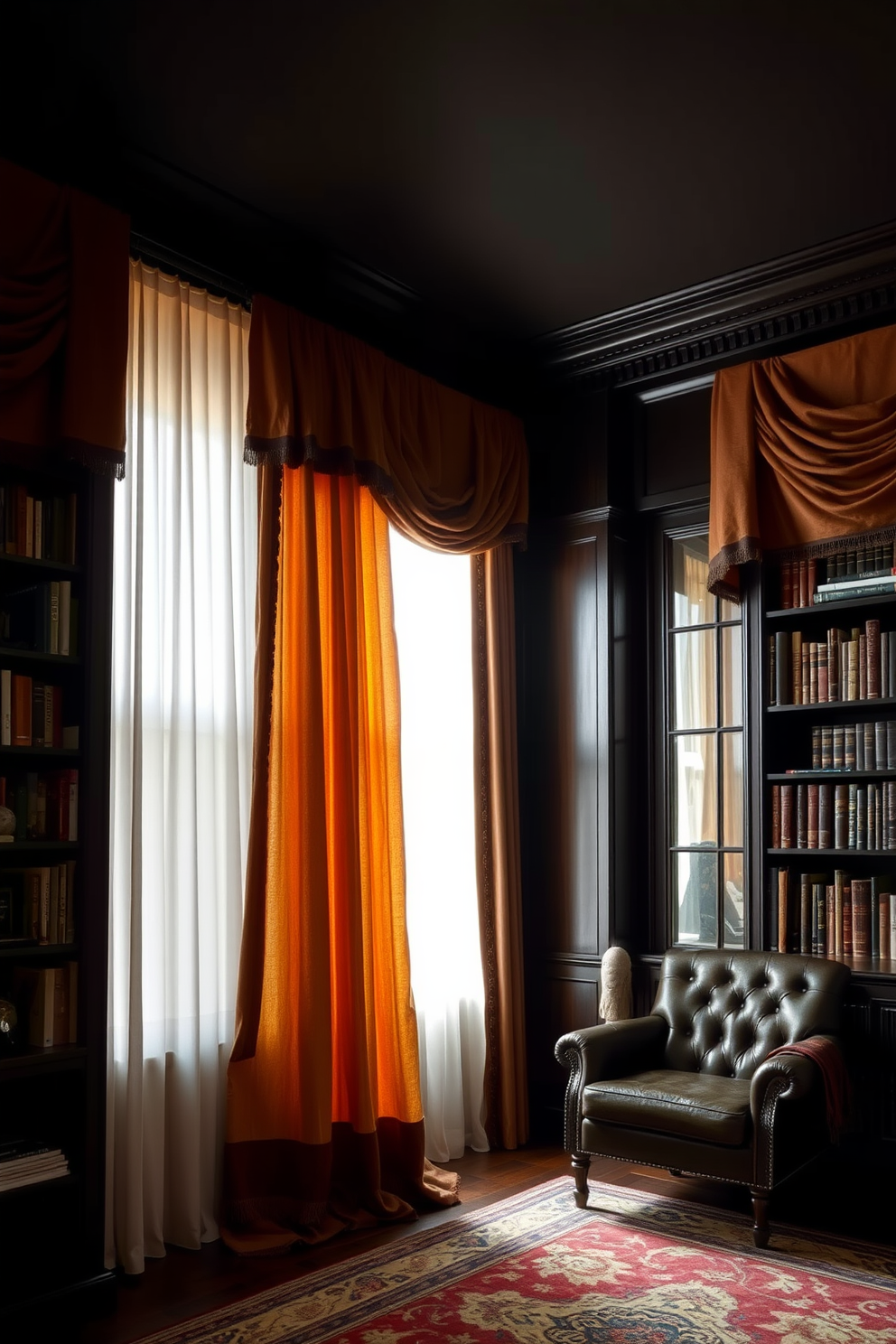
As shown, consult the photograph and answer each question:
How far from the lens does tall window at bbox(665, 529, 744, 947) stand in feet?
15.4

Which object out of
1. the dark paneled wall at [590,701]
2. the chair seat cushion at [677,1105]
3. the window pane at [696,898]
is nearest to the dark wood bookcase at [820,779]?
the window pane at [696,898]

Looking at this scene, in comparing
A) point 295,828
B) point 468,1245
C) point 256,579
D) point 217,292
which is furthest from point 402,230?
point 468,1245

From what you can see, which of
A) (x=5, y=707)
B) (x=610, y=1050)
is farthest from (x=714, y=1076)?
(x=5, y=707)

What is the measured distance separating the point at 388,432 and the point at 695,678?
1631mm

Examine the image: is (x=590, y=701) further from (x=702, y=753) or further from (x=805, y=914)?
(x=805, y=914)

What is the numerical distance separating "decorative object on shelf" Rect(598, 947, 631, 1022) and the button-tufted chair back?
18 cm

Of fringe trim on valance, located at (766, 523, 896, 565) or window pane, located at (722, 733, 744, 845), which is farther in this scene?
window pane, located at (722, 733, 744, 845)

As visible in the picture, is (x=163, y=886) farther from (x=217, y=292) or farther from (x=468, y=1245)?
(x=217, y=292)

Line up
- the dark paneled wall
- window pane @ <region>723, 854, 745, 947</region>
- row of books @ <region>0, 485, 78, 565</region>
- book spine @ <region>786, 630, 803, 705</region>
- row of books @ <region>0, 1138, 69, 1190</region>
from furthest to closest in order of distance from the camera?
the dark paneled wall < window pane @ <region>723, 854, 745, 947</region> < book spine @ <region>786, 630, 803, 705</region> < row of books @ <region>0, 485, 78, 565</region> < row of books @ <region>0, 1138, 69, 1190</region>

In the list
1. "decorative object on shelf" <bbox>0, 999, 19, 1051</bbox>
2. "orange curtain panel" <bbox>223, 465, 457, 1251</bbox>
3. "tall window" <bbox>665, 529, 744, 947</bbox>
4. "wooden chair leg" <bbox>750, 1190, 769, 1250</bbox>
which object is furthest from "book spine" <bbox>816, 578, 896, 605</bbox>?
"decorative object on shelf" <bbox>0, 999, 19, 1051</bbox>

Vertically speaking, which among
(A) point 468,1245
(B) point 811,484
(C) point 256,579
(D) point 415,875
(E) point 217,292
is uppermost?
(E) point 217,292

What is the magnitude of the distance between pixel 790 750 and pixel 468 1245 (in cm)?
220

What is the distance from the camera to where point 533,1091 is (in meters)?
4.94

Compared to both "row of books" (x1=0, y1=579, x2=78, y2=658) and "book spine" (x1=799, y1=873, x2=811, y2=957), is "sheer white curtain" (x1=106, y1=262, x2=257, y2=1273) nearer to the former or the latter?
"row of books" (x1=0, y1=579, x2=78, y2=658)
